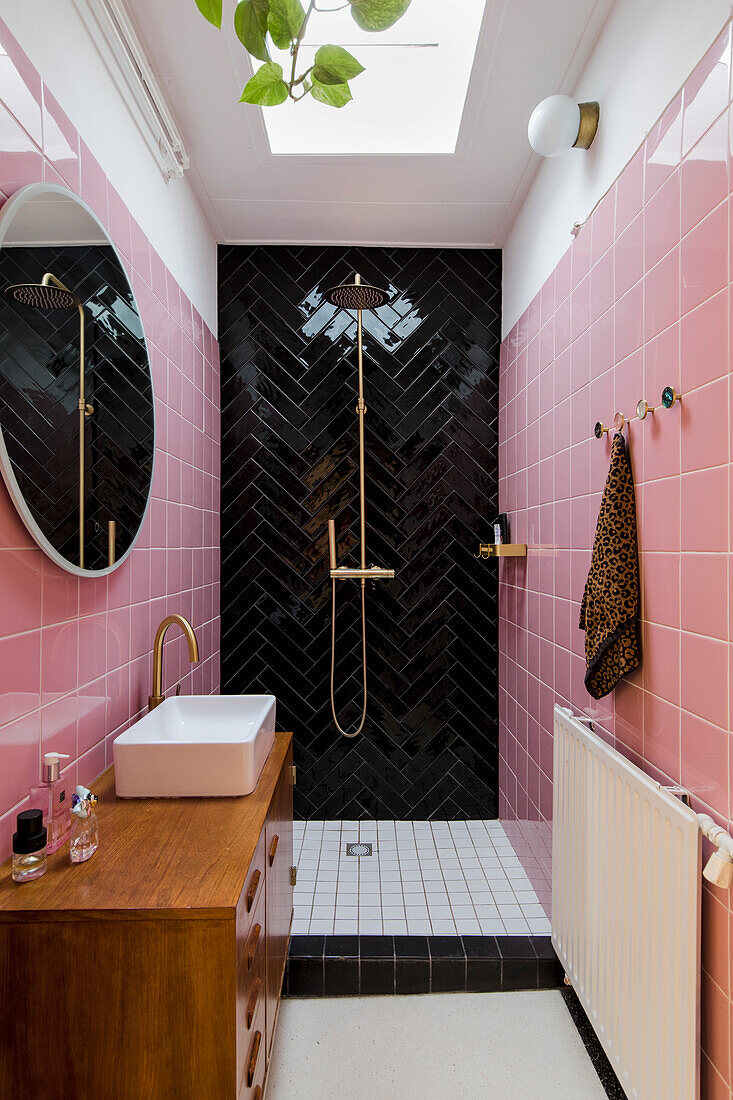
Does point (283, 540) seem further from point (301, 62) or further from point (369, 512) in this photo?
point (301, 62)

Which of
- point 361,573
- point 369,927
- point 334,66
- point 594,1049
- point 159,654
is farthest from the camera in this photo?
point 361,573

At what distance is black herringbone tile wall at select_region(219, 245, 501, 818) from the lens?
3.06 m

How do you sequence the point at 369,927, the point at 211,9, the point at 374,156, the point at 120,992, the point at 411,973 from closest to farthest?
1. the point at 211,9
2. the point at 120,992
3. the point at 411,973
4. the point at 369,927
5. the point at 374,156

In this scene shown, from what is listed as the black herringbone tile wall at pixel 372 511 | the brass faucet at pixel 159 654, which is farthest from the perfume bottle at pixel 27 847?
the black herringbone tile wall at pixel 372 511

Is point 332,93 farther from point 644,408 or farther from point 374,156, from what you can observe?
point 374,156

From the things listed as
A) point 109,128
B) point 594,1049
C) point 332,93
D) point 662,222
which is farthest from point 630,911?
point 109,128

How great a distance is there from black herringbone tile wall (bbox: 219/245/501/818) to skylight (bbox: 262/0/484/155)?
669 millimetres

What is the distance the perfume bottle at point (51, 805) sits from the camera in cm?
121

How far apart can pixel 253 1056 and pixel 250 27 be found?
1.68 m

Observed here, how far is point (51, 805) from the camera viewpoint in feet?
4.08

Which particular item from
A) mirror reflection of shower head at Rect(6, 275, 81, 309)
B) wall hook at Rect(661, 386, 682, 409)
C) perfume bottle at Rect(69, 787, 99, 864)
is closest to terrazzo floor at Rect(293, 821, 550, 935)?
perfume bottle at Rect(69, 787, 99, 864)

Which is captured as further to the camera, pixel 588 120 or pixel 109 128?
pixel 588 120

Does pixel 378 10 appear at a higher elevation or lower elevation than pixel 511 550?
higher

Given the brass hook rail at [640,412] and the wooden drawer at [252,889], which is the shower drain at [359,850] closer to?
the wooden drawer at [252,889]
